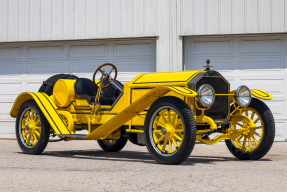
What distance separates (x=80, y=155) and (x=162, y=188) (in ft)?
12.9

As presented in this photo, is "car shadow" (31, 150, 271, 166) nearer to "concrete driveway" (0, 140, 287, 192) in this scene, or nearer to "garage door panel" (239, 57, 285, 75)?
"concrete driveway" (0, 140, 287, 192)

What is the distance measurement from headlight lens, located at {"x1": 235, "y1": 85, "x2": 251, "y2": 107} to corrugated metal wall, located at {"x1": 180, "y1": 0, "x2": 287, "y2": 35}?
5.01 metres

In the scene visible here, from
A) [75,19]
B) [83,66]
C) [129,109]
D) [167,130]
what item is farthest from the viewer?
[83,66]

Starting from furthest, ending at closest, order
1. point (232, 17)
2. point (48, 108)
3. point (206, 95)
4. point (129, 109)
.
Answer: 1. point (232, 17)
2. point (48, 108)
3. point (129, 109)
4. point (206, 95)

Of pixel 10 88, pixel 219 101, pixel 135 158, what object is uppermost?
pixel 10 88

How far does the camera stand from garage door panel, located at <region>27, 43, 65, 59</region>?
1409cm

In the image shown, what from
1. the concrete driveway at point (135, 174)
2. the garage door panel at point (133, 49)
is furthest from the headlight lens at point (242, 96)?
the garage door panel at point (133, 49)

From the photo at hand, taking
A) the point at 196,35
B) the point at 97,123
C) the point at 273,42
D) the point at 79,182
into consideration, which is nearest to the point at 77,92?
the point at 97,123

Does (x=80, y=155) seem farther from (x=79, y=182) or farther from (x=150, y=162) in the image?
(x=79, y=182)

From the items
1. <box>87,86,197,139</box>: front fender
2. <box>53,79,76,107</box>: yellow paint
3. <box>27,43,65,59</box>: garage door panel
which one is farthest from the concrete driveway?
<box>27,43,65,59</box>: garage door panel

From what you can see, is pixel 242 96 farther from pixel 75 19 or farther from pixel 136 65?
pixel 75 19

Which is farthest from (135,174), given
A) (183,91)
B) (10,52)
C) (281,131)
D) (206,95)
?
(10,52)

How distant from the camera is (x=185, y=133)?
22.9ft

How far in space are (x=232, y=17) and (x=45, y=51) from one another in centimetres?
467
